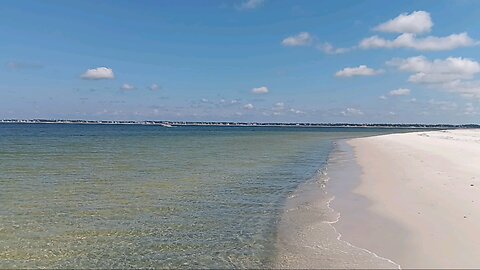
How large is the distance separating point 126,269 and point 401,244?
5.83 metres

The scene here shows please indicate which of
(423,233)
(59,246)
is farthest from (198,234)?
(423,233)

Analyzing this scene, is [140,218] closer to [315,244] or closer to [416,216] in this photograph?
[315,244]

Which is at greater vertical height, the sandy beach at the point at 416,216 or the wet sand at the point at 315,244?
the sandy beach at the point at 416,216

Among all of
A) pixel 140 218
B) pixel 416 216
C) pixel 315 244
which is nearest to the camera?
pixel 315 244

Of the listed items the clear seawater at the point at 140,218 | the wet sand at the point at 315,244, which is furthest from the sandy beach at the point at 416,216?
the clear seawater at the point at 140,218

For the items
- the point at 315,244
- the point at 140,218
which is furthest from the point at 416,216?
the point at 140,218

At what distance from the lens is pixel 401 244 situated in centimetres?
866

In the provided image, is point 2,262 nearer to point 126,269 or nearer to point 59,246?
point 59,246

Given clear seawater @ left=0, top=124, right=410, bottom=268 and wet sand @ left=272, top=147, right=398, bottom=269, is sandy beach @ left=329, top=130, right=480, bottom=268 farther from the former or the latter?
clear seawater @ left=0, top=124, right=410, bottom=268

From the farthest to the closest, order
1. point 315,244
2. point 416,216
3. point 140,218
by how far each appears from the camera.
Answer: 1. point 140,218
2. point 416,216
3. point 315,244

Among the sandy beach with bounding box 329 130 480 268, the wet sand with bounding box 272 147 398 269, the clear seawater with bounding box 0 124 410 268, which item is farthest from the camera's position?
the clear seawater with bounding box 0 124 410 268

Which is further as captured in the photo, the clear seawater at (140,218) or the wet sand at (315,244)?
the clear seawater at (140,218)

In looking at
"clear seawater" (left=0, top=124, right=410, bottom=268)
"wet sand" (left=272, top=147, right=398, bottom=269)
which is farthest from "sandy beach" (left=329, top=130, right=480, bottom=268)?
"clear seawater" (left=0, top=124, right=410, bottom=268)

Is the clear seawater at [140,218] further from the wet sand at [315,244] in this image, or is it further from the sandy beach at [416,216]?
the sandy beach at [416,216]
